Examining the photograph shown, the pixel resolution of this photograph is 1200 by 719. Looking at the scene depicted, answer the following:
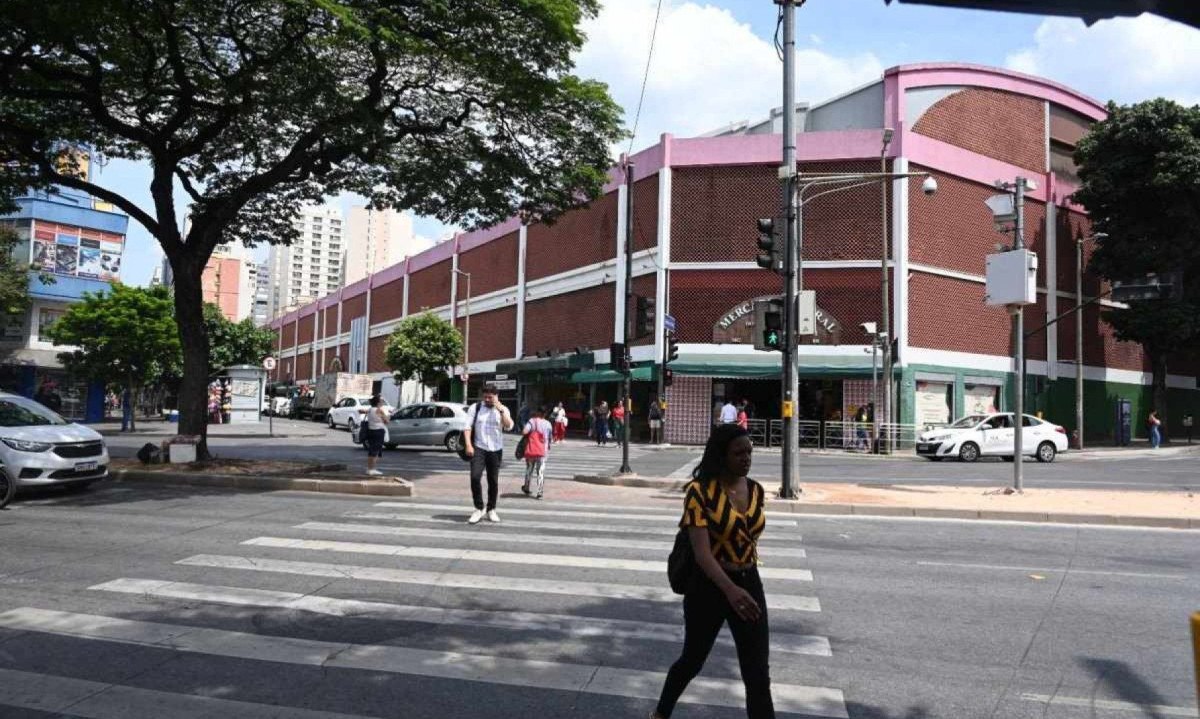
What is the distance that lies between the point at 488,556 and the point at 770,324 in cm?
771

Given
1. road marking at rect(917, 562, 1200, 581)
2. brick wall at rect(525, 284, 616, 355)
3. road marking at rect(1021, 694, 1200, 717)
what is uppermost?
brick wall at rect(525, 284, 616, 355)

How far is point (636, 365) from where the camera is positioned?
108 feet

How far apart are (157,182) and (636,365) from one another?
19.9 metres

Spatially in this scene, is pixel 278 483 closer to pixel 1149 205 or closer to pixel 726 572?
pixel 726 572

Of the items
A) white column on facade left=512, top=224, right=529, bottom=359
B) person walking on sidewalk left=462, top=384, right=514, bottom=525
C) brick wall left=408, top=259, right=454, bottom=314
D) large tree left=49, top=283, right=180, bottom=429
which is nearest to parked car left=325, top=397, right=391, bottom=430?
large tree left=49, top=283, right=180, bottom=429

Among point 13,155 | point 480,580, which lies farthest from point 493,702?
point 13,155

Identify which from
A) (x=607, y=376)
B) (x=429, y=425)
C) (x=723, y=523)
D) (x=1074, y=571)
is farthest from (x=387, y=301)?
(x=723, y=523)

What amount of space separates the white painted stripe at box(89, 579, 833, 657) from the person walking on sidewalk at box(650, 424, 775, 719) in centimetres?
179

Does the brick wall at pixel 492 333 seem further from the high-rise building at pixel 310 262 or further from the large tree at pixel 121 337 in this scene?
the high-rise building at pixel 310 262

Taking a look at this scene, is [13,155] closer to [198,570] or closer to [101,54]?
[101,54]

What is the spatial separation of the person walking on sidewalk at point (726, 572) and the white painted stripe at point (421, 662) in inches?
29.0

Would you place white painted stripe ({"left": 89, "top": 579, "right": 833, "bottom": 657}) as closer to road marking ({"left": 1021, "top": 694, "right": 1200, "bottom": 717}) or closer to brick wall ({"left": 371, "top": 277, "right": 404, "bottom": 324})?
road marking ({"left": 1021, "top": 694, "right": 1200, "bottom": 717})

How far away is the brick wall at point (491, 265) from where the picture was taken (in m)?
44.7

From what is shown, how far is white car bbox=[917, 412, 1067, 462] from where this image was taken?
25.0 meters
